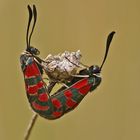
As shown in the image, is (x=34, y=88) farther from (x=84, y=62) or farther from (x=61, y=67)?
(x=84, y=62)

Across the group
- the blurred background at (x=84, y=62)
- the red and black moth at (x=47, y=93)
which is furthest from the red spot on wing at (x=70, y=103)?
the blurred background at (x=84, y=62)

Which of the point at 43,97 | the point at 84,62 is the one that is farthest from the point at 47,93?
the point at 84,62

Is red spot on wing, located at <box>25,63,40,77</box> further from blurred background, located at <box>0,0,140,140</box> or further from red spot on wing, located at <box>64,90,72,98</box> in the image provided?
blurred background, located at <box>0,0,140,140</box>

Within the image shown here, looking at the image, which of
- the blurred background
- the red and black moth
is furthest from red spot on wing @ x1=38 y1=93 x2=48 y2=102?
the blurred background

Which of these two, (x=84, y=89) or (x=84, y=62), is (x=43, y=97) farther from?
(x=84, y=62)

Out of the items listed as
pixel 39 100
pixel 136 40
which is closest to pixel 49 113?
pixel 39 100

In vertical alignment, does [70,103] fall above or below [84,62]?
below

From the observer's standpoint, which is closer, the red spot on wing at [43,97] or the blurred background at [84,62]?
the red spot on wing at [43,97]

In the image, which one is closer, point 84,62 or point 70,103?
point 70,103

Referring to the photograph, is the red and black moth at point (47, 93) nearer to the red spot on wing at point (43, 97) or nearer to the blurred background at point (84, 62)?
the red spot on wing at point (43, 97)
